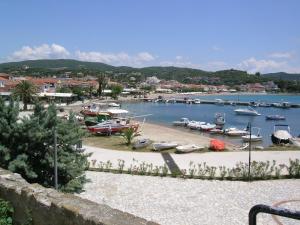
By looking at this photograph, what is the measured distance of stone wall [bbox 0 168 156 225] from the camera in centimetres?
461

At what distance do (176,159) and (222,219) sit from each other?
33.5 feet

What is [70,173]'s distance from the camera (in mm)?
13398

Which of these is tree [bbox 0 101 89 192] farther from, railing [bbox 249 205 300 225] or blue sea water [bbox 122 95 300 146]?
blue sea water [bbox 122 95 300 146]

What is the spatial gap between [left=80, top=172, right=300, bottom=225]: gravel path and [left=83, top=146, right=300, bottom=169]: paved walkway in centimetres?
391

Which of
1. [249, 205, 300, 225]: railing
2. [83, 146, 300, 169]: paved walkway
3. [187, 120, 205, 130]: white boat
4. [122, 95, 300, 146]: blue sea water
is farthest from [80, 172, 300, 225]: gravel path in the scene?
[187, 120, 205, 130]: white boat

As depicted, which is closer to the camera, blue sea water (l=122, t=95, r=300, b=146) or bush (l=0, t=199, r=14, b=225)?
bush (l=0, t=199, r=14, b=225)

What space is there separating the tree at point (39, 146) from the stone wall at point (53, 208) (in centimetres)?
570

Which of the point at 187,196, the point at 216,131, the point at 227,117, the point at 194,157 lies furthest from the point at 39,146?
the point at 227,117

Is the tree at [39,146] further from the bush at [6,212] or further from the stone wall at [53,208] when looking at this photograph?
the bush at [6,212]

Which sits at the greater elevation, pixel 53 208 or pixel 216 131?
pixel 53 208

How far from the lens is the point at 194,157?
73.7 feet

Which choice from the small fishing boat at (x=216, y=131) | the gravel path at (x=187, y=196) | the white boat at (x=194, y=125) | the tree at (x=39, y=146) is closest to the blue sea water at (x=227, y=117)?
the small fishing boat at (x=216, y=131)

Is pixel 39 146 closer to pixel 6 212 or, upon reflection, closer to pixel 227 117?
pixel 6 212

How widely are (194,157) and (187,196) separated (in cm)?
868
